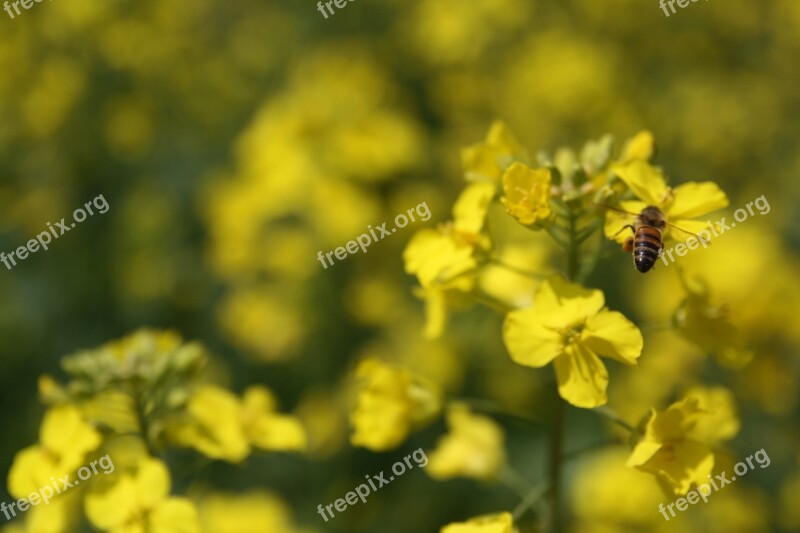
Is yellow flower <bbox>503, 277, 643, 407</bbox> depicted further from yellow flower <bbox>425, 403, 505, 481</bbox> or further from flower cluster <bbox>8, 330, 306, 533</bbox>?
flower cluster <bbox>8, 330, 306, 533</bbox>

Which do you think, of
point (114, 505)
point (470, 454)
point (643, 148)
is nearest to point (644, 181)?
point (643, 148)

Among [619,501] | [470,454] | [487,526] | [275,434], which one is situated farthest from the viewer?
[619,501]

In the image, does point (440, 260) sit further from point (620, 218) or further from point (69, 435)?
point (69, 435)

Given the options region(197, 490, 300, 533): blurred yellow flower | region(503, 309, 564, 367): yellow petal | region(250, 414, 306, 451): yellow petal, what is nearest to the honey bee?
region(503, 309, 564, 367): yellow petal

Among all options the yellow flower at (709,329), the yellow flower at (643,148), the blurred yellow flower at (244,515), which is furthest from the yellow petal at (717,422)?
the blurred yellow flower at (244,515)

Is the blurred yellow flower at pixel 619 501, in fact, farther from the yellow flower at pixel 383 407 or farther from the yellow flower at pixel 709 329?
the yellow flower at pixel 383 407

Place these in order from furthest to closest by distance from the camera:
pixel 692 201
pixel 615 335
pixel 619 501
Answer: pixel 619 501, pixel 692 201, pixel 615 335

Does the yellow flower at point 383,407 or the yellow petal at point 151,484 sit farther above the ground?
the yellow petal at point 151,484

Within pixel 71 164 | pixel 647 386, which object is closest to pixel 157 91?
pixel 71 164
